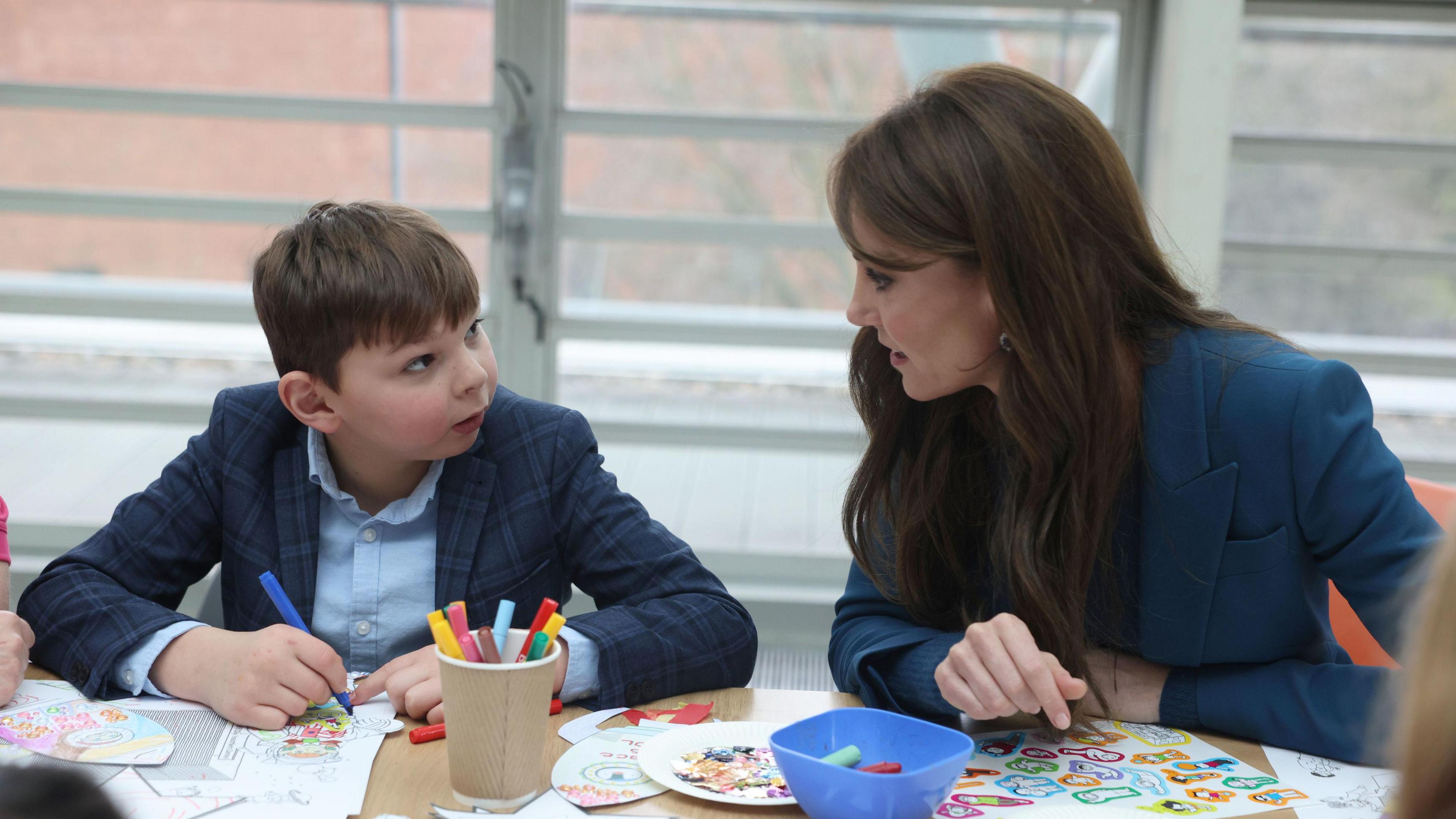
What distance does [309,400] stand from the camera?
136cm

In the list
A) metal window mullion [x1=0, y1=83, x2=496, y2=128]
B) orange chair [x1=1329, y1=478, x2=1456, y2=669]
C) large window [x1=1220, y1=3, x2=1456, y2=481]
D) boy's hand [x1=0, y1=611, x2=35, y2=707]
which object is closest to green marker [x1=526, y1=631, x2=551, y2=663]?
boy's hand [x1=0, y1=611, x2=35, y2=707]

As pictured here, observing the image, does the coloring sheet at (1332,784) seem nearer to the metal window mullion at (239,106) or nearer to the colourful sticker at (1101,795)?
the colourful sticker at (1101,795)

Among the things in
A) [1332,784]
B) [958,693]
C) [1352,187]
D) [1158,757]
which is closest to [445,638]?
[958,693]

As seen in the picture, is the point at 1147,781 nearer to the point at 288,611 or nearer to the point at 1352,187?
the point at 288,611

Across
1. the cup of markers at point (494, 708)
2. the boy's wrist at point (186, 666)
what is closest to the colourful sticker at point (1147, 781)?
the cup of markers at point (494, 708)

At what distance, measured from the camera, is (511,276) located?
3.04 meters

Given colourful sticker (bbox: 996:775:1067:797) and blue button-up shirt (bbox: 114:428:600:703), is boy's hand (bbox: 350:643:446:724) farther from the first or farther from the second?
colourful sticker (bbox: 996:775:1067:797)

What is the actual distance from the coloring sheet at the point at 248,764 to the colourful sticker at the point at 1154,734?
0.69 m

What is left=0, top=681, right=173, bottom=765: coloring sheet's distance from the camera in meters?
1.01

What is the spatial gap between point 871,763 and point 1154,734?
12.7 inches

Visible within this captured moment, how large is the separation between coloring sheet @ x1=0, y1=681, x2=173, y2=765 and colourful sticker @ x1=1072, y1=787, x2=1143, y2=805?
2.54ft

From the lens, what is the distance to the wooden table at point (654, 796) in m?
0.93

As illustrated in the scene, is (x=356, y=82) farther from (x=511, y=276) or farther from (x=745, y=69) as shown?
(x=745, y=69)

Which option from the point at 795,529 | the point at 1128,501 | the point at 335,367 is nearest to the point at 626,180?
the point at 795,529
